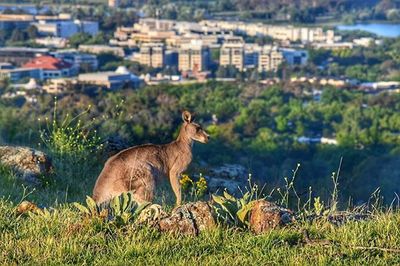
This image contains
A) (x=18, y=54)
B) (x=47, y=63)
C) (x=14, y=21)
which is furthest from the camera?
(x=14, y=21)

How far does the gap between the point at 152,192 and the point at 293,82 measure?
32.6 metres

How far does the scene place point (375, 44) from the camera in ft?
154

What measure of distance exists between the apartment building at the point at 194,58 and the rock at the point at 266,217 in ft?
128

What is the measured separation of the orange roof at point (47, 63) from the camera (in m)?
38.8

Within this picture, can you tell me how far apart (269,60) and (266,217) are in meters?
39.2

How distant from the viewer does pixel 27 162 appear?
255 inches

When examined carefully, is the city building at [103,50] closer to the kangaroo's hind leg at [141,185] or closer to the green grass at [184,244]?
the kangaroo's hind leg at [141,185]

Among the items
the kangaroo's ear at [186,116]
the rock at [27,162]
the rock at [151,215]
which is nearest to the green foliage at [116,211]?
the rock at [151,215]

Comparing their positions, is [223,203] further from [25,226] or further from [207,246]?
[25,226]

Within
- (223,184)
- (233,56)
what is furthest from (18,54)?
(223,184)

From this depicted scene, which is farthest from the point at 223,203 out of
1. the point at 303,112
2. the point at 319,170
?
the point at 303,112

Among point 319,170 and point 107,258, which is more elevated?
point 107,258

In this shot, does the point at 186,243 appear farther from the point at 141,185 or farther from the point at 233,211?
the point at 141,185

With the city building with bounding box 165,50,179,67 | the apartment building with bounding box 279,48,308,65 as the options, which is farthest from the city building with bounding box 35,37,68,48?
the apartment building with bounding box 279,48,308,65
